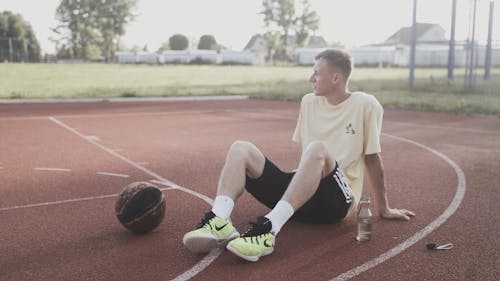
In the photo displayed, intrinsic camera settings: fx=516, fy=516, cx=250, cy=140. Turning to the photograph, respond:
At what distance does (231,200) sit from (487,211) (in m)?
2.37

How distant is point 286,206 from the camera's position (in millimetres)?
3289

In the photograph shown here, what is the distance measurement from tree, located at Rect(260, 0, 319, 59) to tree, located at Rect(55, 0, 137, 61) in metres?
16.8

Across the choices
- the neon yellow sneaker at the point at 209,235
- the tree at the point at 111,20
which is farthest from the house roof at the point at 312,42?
the neon yellow sneaker at the point at 209,235

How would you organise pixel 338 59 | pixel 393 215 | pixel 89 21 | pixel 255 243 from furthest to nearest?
1. pixel 89 21
2. pixel 393 215
3. pixel 338 59
4. pixel 255 243

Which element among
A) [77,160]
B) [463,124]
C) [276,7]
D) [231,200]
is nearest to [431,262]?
[231,200]

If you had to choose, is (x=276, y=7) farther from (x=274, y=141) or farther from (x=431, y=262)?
(x=431, y=262)

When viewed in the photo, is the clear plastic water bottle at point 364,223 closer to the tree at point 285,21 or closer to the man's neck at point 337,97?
the man's neck at point 337,97

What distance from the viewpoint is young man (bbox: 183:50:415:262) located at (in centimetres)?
328

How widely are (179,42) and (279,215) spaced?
280ft

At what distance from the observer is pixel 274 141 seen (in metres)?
8.47

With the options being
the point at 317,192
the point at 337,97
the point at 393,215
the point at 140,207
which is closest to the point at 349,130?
the point at 337,97

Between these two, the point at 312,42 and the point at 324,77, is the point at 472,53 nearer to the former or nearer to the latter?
the point at 324,77

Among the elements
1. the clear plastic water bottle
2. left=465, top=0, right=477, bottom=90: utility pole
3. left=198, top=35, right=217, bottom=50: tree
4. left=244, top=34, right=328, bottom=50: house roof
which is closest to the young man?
the clear plastic water bottle

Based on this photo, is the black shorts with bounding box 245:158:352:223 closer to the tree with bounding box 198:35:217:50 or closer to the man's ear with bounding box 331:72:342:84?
the man's ear with bounding box 331:72:342:84
